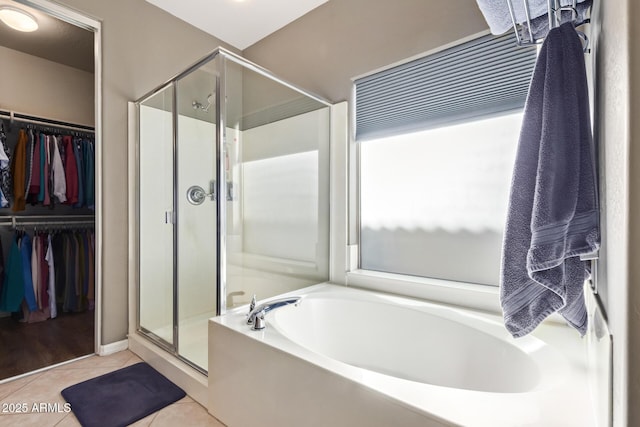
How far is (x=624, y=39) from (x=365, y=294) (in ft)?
5.45

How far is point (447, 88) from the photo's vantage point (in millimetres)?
1794

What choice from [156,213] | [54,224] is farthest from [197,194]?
[54,224]

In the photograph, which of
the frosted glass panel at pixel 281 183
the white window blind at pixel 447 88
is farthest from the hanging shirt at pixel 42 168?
the white window blind at pixel 447 88

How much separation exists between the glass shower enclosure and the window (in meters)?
0.40

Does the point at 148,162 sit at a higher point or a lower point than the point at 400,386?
higher

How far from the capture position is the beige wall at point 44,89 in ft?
8.47

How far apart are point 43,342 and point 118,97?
1900 mm

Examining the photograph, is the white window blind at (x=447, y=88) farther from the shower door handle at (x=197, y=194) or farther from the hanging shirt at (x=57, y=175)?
the hanging shirt at (x=57, y=175)

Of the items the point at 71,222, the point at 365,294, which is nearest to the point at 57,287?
the point at 71,222

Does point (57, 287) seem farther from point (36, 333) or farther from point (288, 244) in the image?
point (288, 244)

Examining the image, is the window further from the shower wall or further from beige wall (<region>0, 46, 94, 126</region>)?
beige wall (<region>0, 46, 94, 126</region>)

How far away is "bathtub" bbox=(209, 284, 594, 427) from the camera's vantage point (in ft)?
2.80

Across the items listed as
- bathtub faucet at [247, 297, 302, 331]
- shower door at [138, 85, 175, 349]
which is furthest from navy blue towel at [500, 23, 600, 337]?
shower door at [138, 85, 175, 349]

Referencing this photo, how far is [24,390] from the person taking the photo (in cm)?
172
